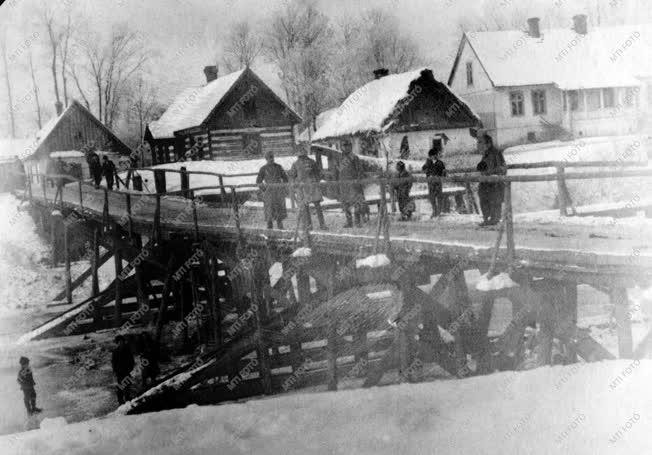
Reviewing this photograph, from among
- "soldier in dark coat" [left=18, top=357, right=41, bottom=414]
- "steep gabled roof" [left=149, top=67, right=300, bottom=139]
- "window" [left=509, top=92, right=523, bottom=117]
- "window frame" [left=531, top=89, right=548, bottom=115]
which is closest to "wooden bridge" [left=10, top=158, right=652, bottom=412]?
"soldier in dark coat" [left=18, top=357, right=41, bottom=414]

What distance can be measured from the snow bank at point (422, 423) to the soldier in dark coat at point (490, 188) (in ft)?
13.2

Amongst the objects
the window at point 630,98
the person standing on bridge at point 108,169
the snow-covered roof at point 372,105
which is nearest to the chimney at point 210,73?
the person standing on bridge at point 108,169

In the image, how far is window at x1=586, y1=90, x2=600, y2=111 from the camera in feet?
107

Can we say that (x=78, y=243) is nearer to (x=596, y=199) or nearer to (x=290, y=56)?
(x=290, y=56)

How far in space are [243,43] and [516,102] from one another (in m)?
24.7

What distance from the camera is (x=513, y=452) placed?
4219mm

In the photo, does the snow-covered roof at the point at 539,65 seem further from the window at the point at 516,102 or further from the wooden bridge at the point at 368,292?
the wooden bridge at the point at 368,292

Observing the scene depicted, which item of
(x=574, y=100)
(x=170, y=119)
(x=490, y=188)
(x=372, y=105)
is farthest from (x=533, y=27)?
(x=490, y=188)

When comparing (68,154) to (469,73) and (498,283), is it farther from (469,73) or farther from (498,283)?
(498,283)

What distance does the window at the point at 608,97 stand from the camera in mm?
33094

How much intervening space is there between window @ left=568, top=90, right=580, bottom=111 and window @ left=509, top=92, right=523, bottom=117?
2240 millimetres

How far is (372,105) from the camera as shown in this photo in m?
20.9

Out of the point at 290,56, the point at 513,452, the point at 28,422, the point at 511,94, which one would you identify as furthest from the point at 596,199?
the point at 513,452

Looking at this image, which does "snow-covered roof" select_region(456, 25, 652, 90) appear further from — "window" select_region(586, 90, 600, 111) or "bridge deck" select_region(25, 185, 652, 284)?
"bridge deck" select_region(25, 185, 652, 284)
